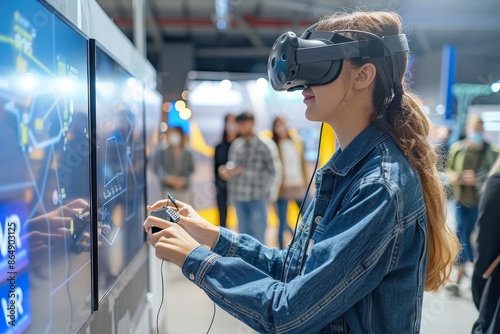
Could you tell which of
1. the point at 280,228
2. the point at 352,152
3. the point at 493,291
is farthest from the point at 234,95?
the point at 352,152

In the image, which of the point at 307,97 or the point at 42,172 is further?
the point at 307,97

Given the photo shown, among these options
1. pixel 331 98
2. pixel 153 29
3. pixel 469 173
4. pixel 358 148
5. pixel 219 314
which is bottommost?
pixel 219 314

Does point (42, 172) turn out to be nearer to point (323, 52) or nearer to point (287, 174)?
point (323, 52)

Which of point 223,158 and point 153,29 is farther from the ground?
point 153,29

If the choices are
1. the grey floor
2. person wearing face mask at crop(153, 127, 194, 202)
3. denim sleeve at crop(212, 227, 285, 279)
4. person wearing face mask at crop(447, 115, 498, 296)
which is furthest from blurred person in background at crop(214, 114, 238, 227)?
denim sleeve at crop(212, 227, 285, 279)

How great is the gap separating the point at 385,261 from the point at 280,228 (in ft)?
11.5

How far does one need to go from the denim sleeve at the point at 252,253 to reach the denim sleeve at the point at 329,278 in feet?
1.01

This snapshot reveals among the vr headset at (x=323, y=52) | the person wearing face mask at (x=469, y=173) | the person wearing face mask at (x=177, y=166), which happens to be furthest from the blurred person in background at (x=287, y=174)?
the vr headset at (x=323, y=52)

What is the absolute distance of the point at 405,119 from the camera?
100 cm

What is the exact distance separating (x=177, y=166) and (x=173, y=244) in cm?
358

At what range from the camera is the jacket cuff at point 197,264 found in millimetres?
898

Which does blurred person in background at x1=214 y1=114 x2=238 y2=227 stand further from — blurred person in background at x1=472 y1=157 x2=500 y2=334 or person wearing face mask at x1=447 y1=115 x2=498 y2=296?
blurred person in background at x1=472 y1=157 x2=500 y2=334

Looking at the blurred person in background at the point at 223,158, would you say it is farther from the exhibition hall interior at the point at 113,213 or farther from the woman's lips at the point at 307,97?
the woman's lips at the point at 307,97

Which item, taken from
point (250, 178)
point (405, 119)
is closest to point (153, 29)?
point (250, 178)
